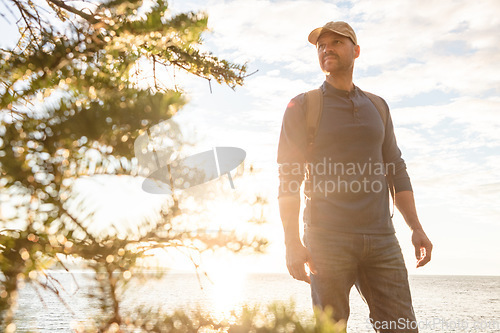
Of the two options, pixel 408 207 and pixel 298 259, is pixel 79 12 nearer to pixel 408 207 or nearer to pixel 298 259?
pixel 298 259

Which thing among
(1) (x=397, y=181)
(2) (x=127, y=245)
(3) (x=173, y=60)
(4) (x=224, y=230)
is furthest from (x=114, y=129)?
(1) (x=397, y=181)

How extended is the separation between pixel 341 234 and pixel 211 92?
1.54 m

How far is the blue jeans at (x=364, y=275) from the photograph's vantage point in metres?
2.43

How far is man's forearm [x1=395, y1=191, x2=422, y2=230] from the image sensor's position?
299cm

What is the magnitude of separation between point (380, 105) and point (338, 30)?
0.68m

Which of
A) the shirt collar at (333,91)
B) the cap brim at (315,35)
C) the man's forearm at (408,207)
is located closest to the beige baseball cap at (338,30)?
the cap brim at (315,35)

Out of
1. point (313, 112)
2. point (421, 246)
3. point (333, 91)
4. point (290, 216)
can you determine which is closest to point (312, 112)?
point (313, 112)

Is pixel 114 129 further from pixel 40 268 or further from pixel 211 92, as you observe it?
pixel 211 92

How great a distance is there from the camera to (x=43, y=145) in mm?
1574

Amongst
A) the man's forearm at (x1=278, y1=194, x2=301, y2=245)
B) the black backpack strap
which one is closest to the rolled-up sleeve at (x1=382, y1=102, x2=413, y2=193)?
the black backpack strap

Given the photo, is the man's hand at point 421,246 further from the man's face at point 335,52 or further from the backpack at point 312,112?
the man's face at point 335,52

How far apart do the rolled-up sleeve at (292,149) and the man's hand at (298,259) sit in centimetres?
33

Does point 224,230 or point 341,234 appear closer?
point 224,230

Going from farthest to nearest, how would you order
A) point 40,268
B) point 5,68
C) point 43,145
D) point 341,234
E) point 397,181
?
point 397,181
point 341,234
point 5,68
point 43,145
point 40,268
